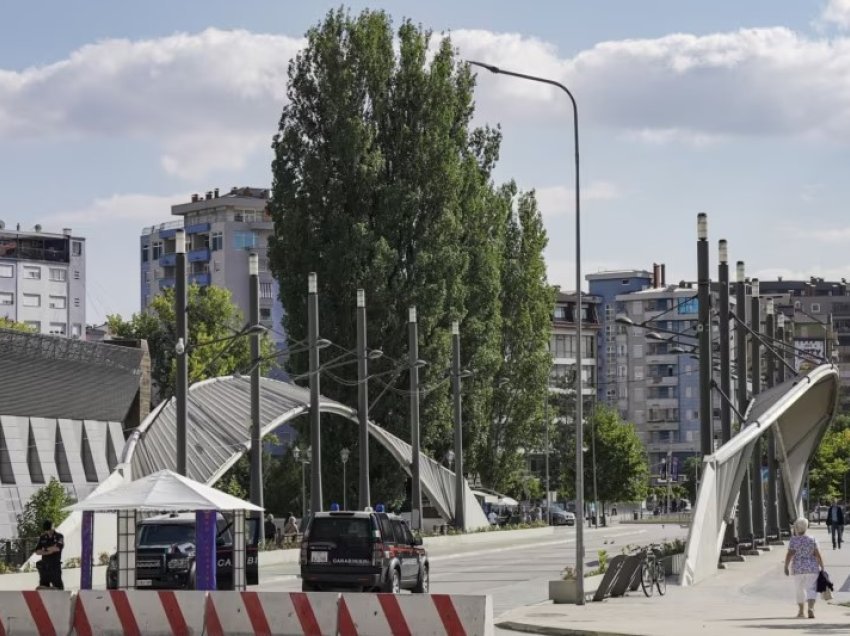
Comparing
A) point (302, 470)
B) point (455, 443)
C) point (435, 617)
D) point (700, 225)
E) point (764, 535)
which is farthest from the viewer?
point (302, 470)

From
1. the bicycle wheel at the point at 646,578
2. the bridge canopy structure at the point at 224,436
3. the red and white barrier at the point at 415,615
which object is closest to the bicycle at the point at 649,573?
the bicycle wheel at the point at 646,578

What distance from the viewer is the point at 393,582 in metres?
32.1

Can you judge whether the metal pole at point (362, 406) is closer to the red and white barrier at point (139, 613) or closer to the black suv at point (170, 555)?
the black suv at point (170, 555)

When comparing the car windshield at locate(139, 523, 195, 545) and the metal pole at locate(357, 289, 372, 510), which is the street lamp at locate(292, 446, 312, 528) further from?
the car windshield at locate(139, 523, 195, 545)

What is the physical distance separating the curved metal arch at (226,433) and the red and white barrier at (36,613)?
33942 millimetres

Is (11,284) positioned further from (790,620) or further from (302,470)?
(790,620)

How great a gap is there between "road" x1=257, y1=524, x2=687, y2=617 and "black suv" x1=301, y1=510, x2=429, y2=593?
2.20 metres

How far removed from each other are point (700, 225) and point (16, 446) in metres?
28.1

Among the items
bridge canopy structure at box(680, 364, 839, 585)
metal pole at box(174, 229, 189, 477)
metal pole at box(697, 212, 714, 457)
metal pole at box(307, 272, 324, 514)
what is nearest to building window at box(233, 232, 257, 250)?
bridge canopy structure at box(680, 364, 839, 585)

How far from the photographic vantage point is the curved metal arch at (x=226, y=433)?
60438 millimetres

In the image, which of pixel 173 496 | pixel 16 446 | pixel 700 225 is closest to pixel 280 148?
pixel 16 446

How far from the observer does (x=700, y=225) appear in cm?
4156

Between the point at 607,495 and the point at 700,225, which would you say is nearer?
the point at 700,225

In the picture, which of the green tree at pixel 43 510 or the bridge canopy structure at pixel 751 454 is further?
the green tree at pixel 43 510
